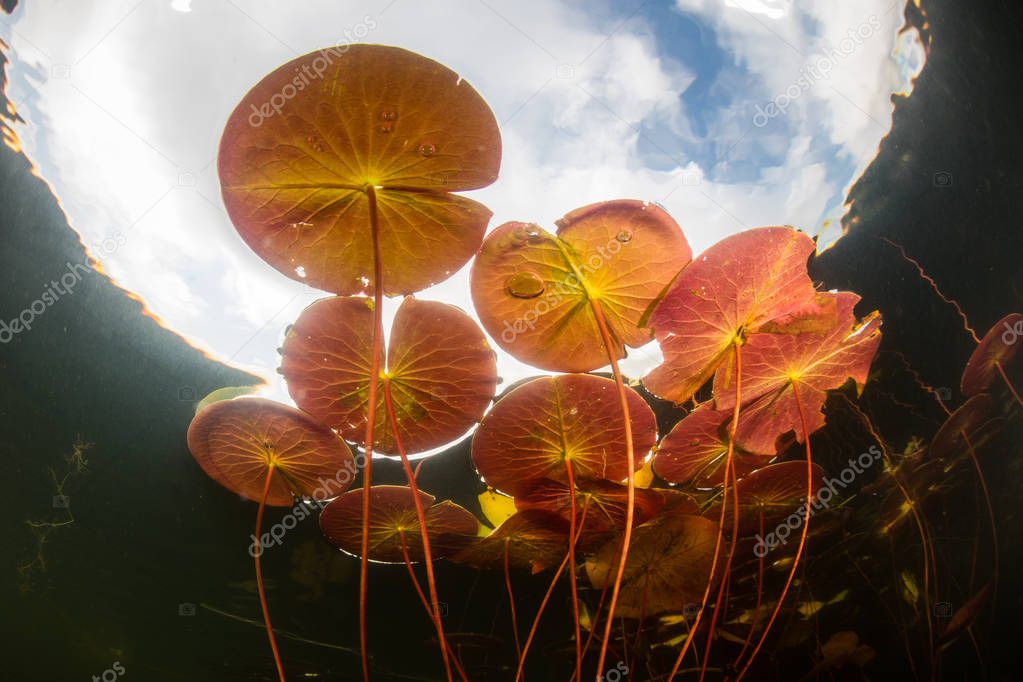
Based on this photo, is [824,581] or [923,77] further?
[824,581]

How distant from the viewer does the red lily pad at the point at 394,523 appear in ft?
10.6

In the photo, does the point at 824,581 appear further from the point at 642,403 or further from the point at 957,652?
the point at 642,403

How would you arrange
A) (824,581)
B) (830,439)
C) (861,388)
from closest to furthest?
(861,388) < (830,439) < (824,581)

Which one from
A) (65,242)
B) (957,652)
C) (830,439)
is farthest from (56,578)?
(957,652)

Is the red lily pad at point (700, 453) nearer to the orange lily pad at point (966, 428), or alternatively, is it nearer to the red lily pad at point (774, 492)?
the red lily pad at point (774, 492)

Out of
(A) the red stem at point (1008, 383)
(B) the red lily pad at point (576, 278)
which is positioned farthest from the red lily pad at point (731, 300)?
(A) the red stem at point (1008, 383)

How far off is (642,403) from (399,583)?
3.58 meters

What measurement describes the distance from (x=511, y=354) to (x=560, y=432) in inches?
23.6

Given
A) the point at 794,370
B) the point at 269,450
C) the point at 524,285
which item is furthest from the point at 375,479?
the point at 794,370

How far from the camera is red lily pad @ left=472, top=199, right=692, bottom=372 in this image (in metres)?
1.98

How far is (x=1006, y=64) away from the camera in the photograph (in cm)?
270

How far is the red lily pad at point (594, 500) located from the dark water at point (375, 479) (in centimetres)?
79

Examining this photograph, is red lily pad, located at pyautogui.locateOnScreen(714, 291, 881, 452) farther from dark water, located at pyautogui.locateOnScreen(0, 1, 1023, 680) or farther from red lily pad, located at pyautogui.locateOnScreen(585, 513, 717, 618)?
red lily pad, located at pyautogui.locateOnScreen(585, 513, 717, 618)

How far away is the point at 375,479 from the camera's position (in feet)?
12.3
